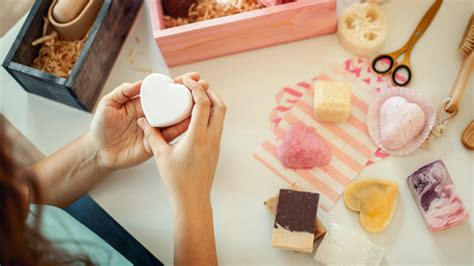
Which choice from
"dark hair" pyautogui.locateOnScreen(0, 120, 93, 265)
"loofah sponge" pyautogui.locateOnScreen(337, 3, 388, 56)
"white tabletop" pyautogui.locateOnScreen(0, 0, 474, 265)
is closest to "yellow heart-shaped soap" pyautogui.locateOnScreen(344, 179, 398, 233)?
"white tabletop" pyautogui.locateOnScreen(0, 0, 474, 265)

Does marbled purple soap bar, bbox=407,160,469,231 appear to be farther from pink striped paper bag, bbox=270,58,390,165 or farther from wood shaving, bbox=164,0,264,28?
wood shaving, bbox=164,0,264,28

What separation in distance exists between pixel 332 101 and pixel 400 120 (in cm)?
12

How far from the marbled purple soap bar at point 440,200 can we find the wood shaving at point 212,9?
1.41 feet

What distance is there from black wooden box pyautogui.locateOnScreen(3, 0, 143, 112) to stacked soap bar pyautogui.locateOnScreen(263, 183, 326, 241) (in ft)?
1.27

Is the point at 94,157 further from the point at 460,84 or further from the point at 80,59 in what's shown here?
the point at 460,84

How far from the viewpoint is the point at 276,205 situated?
2.84ft

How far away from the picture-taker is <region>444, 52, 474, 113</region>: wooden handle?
35.4 inches

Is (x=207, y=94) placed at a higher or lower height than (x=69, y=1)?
lower

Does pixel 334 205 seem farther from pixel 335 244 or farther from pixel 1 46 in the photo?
pixel 1 46

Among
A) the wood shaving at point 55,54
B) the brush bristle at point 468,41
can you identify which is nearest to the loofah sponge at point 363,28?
the brush bristle at point 468,41

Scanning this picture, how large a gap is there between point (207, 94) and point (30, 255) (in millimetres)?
339

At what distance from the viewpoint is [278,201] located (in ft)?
2.77

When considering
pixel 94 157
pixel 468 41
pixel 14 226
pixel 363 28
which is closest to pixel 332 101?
pixel 363 28

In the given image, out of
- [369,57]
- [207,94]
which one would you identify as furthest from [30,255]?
[369,57]
